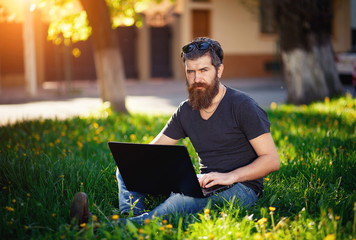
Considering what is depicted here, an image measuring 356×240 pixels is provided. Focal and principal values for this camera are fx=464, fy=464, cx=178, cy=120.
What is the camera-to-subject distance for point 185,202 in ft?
10.7

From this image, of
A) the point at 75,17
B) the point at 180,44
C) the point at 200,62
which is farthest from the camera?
the point at 180,44

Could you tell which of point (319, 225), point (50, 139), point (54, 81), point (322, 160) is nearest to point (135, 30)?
point (54, 81)

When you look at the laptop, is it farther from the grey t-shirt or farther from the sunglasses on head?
the sunglasses on head

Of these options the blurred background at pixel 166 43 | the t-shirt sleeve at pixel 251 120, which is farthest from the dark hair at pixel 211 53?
the blurred background at pixel 166 43

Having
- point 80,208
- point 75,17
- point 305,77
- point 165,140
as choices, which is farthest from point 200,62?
point 75,17

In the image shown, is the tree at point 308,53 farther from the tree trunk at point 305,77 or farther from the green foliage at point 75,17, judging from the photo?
the green foliage at point 75,17

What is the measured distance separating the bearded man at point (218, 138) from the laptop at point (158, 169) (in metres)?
0.07

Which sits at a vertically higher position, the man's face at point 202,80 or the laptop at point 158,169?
the man's face at point 202,80

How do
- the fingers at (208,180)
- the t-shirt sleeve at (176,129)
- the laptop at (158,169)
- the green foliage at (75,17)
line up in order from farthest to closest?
the green foliage at (75,17) < the t-shirt sleeve at (176,129) < the fingers at (208,180) < the laptop at (158,169)

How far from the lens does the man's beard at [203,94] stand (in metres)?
3.39

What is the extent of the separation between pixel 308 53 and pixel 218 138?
285 inches

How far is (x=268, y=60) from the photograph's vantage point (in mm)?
23656

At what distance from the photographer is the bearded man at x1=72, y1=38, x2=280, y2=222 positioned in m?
3.28

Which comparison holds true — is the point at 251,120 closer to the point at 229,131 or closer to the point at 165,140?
the point at 229,131
